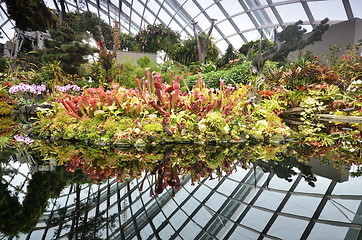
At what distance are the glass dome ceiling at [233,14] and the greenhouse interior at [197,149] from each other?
10 centimetres

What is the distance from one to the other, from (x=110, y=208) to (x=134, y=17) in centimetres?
2474

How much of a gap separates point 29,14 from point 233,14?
44.2 ft

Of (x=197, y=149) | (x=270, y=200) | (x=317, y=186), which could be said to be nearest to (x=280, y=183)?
(x=317, y=186)

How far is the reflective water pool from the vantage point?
77cm

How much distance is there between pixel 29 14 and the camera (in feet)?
48.5

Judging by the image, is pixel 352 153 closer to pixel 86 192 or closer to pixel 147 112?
pixel 86 192

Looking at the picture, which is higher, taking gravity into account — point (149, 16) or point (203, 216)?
point (149, 16)

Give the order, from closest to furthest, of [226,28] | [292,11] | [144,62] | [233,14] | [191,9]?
[292,11] < [144,62] < [233,14] < [226,28] < [191,9]

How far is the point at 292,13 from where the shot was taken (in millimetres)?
10508

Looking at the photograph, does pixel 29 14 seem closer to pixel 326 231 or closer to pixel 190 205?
pixel 190 205

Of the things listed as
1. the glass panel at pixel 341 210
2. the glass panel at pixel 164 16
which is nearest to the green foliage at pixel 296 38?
the glass panel at pixel 341 210

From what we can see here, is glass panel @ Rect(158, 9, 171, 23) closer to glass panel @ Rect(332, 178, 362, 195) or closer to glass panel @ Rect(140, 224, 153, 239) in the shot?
glass panel @ Rect(332, 178, 362, 195)

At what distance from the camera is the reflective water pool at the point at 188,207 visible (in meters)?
0.77

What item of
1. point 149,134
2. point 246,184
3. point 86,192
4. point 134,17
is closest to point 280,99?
point 149,134
